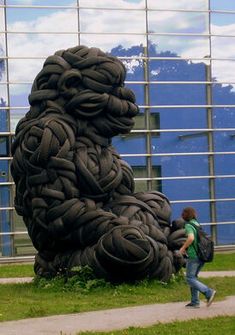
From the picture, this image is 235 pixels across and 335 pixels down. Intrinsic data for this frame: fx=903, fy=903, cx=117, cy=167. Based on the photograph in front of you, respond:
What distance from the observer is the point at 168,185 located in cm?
3375

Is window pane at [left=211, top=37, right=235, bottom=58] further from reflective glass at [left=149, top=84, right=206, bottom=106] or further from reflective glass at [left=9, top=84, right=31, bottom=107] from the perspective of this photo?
reflective glass at [left=9, top=84, right=31, bottom=107]

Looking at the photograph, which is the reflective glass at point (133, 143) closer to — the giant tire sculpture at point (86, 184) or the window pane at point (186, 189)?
the window pane at point (186, 189)

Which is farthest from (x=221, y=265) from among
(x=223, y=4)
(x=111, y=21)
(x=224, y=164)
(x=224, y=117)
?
(x=223, y=4)

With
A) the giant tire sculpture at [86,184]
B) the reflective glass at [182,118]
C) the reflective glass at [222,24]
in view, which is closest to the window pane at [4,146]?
the reflective glass at [182,118]

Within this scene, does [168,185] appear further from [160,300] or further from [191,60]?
[160,300]

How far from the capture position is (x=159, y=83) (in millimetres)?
33812

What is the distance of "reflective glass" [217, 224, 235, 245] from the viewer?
34531mm

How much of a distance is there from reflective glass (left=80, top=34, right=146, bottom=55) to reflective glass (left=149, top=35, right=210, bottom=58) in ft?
1.47

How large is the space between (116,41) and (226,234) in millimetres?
8475

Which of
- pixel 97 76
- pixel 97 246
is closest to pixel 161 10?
pixel 97 76

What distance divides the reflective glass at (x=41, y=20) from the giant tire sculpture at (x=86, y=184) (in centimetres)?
1615

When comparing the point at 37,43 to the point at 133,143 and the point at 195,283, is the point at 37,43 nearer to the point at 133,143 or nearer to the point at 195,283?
the point at 133,143

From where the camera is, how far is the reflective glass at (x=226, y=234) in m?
34.5

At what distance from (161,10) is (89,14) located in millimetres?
2879
